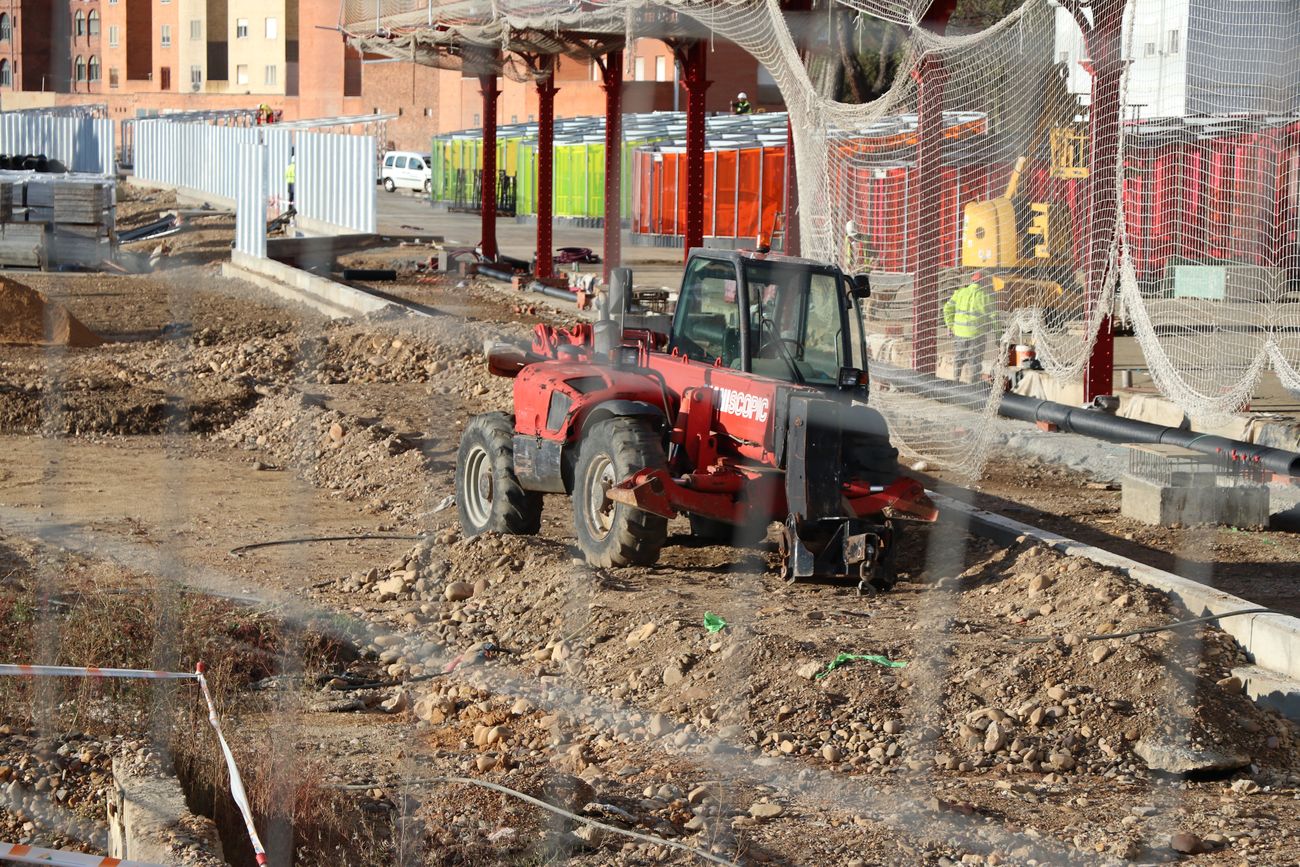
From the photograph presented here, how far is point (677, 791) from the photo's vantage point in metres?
6.51

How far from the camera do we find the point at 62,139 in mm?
56188

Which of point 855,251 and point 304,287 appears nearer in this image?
point 855,251

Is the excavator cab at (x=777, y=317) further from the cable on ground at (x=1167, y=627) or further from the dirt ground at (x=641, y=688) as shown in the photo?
the cable on ground at (x=1167, y=627)

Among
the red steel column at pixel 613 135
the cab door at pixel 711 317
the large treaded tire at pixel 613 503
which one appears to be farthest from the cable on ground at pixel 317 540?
the red steel column at pixel 613 135

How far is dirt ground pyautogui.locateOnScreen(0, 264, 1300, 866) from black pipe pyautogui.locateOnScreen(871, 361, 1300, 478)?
1.96ft

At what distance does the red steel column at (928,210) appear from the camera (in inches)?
585

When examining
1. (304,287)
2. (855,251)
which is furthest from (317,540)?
(304,287)

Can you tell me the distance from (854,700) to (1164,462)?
16.7 feet

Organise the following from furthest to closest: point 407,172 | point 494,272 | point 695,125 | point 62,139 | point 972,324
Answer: point 407,172, point 62,139, point 494,272, point 695,125, point 972,324

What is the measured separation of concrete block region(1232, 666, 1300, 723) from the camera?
25.2 ft

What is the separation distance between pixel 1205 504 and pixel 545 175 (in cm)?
1804

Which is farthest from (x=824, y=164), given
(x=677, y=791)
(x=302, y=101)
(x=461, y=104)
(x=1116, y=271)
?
(x=302, y=101)

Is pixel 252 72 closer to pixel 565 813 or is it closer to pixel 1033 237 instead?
pixel 1033 237

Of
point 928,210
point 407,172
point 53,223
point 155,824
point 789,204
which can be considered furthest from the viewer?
point 407,172
